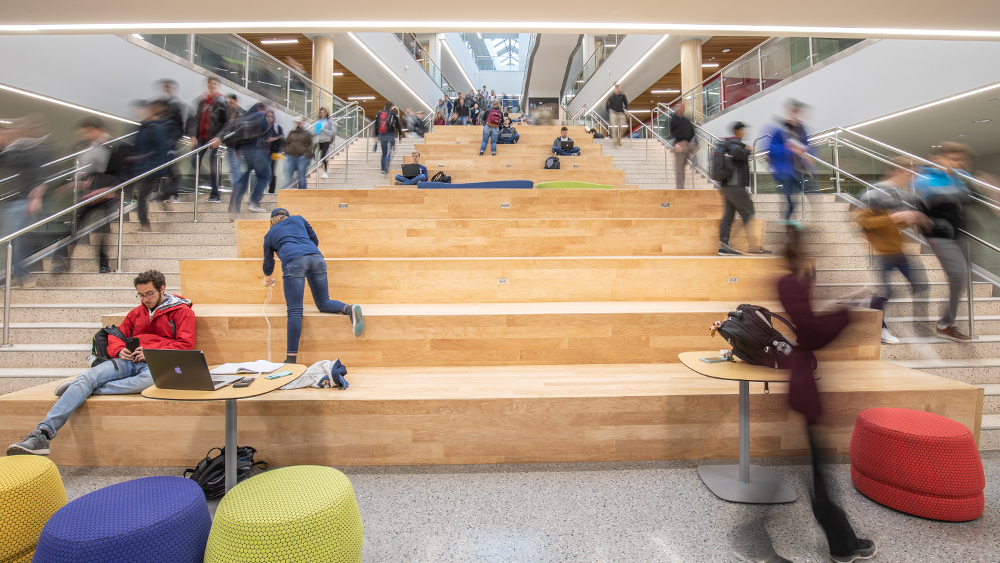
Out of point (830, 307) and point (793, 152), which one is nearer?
point (830, 307)

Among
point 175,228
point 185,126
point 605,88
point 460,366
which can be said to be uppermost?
point 605,88

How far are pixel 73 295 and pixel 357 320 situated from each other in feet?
11.1

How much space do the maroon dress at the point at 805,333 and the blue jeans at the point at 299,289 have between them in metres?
3.14

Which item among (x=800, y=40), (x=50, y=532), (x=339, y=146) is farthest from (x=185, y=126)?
(x=800, y=40)

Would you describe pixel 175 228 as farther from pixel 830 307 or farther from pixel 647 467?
pixel 830 307

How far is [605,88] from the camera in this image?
18.9 metres

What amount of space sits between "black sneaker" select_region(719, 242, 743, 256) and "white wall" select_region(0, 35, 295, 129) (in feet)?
27.5

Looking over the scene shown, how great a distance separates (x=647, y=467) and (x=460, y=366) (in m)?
1.62

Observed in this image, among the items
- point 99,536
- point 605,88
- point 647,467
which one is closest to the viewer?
point 99,536

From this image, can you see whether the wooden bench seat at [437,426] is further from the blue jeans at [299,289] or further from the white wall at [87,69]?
the white wall at [87,69]

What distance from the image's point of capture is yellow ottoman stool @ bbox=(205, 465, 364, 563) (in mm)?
1788

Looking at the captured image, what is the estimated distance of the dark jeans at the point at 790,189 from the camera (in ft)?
19.8

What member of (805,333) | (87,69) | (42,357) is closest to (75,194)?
(87,69)

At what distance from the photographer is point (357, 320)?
3.76 meters
